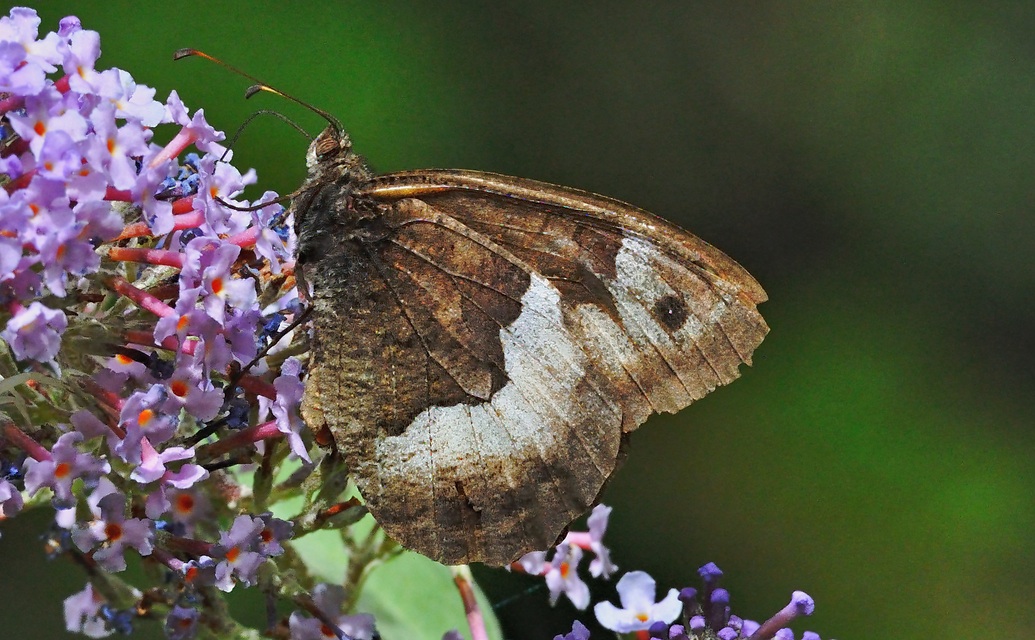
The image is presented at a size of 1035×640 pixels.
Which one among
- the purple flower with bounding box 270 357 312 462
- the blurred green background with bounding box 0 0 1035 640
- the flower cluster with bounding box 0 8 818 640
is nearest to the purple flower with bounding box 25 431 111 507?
the flower cluster with bounding box 0 8 818 640

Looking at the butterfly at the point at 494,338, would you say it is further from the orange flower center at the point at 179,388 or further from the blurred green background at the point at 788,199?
the blurred green background at the point at 788,199

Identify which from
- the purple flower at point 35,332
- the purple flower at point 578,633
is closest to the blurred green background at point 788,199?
the purple flower at point 578,633

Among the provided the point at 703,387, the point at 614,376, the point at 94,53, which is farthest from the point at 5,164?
the point at 703,387

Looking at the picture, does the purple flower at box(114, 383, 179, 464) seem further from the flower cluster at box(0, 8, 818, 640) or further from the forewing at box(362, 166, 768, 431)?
the forewing at box(362, 166, 768, 431)

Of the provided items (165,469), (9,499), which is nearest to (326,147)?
(165,469)

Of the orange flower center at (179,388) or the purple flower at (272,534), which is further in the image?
the purple flower at (272,534)

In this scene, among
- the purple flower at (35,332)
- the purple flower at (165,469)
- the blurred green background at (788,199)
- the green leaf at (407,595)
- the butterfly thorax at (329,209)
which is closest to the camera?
the purple flower at (35,332)
